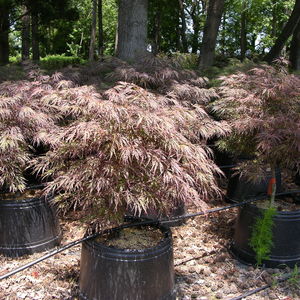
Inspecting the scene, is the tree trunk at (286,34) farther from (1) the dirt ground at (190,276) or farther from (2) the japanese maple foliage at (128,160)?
(2) the japanese maple foliage at (128,160)

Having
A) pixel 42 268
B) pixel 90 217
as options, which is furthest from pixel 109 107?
pixel 42 268

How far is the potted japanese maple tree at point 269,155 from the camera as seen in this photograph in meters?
2.72

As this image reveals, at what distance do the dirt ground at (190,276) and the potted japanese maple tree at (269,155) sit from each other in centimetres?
17

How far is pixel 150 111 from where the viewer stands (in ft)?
7.93

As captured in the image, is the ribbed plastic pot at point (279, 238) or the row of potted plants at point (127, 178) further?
the ribbed plastic pot at point (279, 238)

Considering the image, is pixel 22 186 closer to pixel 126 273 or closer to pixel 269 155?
pixel 126 273

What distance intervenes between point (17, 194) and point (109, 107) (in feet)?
5.14

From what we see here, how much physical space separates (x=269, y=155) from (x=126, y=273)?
1.47 metres

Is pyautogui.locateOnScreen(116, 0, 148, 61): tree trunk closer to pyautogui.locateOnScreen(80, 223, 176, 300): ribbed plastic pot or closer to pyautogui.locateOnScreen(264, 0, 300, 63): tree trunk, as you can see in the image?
pyautogui.locateOnScreen(264, 0, 300, 63): tree trunk

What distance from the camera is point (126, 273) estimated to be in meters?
2.21

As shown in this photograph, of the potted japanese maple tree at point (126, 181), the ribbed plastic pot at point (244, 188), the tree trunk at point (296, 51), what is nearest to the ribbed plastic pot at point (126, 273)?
the potted japanese maple tree at point (126, 181)

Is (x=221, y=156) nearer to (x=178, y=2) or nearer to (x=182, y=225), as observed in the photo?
(x=182, y=225)

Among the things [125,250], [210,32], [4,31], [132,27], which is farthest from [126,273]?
[4,31]

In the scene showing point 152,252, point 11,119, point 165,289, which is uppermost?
point 11,119
